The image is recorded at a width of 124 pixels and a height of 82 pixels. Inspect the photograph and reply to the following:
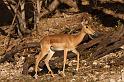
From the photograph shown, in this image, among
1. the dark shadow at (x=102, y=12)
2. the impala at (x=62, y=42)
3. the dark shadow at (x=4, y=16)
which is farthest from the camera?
the dark shadow at (x=4, y=16)

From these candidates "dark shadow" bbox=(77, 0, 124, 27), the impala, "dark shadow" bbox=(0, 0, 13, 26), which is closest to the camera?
the impala

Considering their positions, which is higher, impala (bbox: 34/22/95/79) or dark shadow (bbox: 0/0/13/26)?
impala (bbox: 34/22/95/79)

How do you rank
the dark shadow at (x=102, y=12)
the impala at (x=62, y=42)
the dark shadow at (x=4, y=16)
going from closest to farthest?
the impala at (x=62, y=42) → the dark shadow at (x=102, y=12) → the dark shadow at (x=4, y=16)

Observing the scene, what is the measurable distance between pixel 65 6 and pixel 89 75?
767cm

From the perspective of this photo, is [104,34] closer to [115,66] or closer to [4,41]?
[115,66]

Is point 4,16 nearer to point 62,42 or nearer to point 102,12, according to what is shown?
point 102,12

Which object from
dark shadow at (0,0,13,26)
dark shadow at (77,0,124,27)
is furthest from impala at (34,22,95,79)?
dark shadow at (0,0,13,26)

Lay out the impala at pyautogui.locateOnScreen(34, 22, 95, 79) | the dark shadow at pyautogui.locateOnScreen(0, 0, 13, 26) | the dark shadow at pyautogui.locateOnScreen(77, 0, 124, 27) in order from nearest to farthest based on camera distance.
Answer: the impala at pyautogui.locateOnScreen(34, 22, 95, 79) < the dark shadow at pyautogui.locateOnScreen(77, 0, 124, 27) < the dark shadow at pyautogui.locateOnScreen(0, 0, 13, 26)

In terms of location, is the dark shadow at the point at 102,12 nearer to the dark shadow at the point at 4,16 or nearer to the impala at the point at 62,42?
the dark shadow at the point at 4,16

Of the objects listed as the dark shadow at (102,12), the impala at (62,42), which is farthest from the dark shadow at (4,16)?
the impala at (62,42)

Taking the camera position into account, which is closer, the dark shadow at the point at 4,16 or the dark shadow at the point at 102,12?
the dark shadow at the point at 102,12

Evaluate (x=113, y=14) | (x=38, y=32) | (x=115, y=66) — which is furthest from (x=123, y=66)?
(x=38, y=32)

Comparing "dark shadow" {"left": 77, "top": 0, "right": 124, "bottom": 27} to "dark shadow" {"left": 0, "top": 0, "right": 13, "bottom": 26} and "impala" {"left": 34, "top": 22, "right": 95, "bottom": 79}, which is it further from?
"impala" {"left": 34, "top": 22, "right": 95, "bottom": 79}

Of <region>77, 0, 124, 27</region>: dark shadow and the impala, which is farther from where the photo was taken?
<region>77, 0, 124, 27</region>: dark shadow
